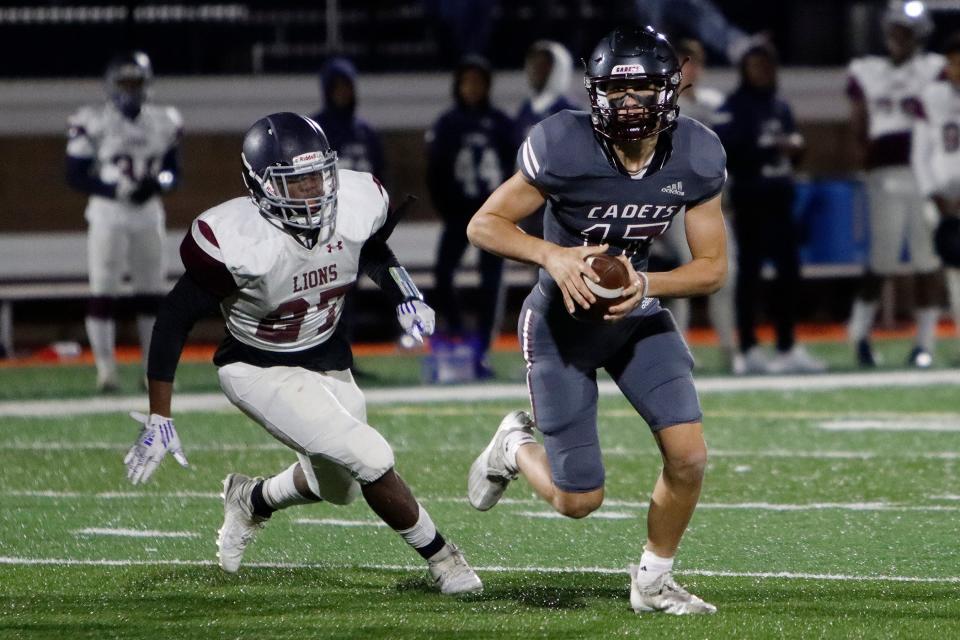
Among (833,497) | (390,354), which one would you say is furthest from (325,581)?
(390,354)

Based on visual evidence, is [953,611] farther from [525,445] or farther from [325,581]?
[325,581]

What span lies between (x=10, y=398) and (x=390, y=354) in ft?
9.35

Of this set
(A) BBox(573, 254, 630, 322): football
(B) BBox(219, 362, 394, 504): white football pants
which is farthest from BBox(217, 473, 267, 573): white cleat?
(A) BBox(573, 254, 630, 322): football

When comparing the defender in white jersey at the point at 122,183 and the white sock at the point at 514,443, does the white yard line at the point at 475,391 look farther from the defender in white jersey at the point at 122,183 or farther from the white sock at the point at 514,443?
the white sock at the point at 514,443

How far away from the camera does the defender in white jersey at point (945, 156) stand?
9.25 m

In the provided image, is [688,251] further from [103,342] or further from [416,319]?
[416,319]

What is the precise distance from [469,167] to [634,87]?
513 centimetres

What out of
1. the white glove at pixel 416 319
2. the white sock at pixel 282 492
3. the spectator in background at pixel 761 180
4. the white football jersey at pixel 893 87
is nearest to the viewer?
the white glove at pixel 416 319

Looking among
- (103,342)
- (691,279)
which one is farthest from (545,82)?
(691,279)

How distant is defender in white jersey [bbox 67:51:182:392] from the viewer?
891 centimetres

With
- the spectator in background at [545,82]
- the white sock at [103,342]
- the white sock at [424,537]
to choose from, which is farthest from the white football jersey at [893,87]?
the white sock at [424,537]

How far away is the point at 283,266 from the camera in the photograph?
14.7ft

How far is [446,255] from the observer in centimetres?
946

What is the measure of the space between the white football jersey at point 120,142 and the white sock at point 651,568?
17.7 ft
